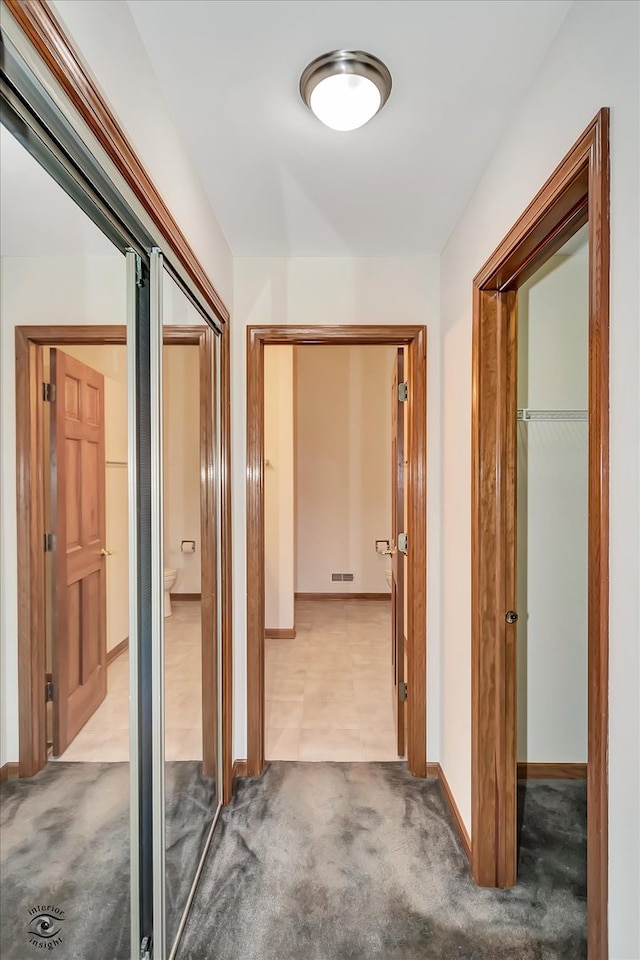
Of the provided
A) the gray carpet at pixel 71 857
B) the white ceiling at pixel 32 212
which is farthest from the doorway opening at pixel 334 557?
the white ceiling at pixel 32 212

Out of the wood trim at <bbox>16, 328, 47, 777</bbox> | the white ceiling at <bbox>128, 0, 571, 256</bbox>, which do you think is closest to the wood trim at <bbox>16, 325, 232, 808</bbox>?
the wood trim at <bbox>16, 328, 47, 777</bbox>

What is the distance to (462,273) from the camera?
2109 millimetres

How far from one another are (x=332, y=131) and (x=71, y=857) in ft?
6.29

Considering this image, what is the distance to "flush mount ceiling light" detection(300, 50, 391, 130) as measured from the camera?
51.5 inches

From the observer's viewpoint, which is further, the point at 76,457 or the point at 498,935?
the point at 498,935

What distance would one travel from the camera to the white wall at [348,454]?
5.93 m

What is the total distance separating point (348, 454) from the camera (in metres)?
5.93

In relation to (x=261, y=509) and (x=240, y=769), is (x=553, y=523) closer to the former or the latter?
(x=261, y=509)

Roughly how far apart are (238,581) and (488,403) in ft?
4.57

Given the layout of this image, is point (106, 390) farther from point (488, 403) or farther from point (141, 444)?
point (488, 403)

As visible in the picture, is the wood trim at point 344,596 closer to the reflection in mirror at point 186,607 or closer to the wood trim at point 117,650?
the reflection in mirror at point 186,607

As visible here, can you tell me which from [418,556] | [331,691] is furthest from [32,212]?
[331,691]

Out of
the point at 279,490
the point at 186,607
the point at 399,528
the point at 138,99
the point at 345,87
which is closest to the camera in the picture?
the point at 138,99

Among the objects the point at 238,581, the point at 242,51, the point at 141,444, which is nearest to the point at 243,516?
the point at 238,581
